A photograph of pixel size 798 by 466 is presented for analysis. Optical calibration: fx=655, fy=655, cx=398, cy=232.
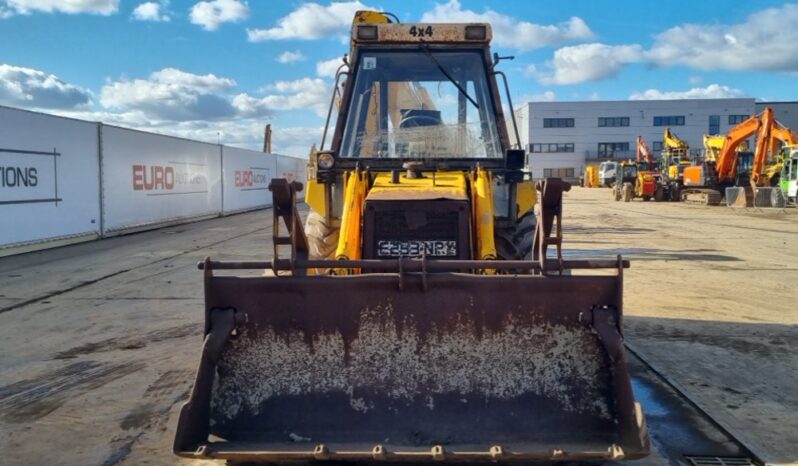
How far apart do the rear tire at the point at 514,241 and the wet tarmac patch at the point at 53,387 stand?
10.8 feet

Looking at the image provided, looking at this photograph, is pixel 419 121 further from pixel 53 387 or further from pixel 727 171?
pixel 727 171

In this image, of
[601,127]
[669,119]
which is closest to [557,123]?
[601,127]

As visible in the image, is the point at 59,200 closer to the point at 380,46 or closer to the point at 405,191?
the point at 380,46

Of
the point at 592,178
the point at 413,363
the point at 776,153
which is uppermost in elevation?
the point at 776,153

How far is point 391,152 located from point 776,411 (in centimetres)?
361

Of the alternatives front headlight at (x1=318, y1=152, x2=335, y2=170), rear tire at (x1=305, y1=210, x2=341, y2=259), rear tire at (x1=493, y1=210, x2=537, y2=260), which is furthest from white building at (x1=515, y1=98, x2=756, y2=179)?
front headlight at (x1=318, y1=152, x2=335, y2=170)

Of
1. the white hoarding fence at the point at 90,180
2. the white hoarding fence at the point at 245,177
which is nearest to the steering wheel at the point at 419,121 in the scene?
the white hoarding fence at the point at 90,180

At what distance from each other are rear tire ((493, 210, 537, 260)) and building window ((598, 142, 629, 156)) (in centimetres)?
6915

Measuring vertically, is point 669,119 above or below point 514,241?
above

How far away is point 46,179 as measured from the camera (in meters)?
14.4

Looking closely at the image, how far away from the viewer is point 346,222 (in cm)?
486

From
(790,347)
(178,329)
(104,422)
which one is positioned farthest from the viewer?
(178,329)

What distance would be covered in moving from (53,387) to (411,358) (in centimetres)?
320

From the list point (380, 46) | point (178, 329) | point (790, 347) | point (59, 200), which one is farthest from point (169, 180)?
point (790, 347)
